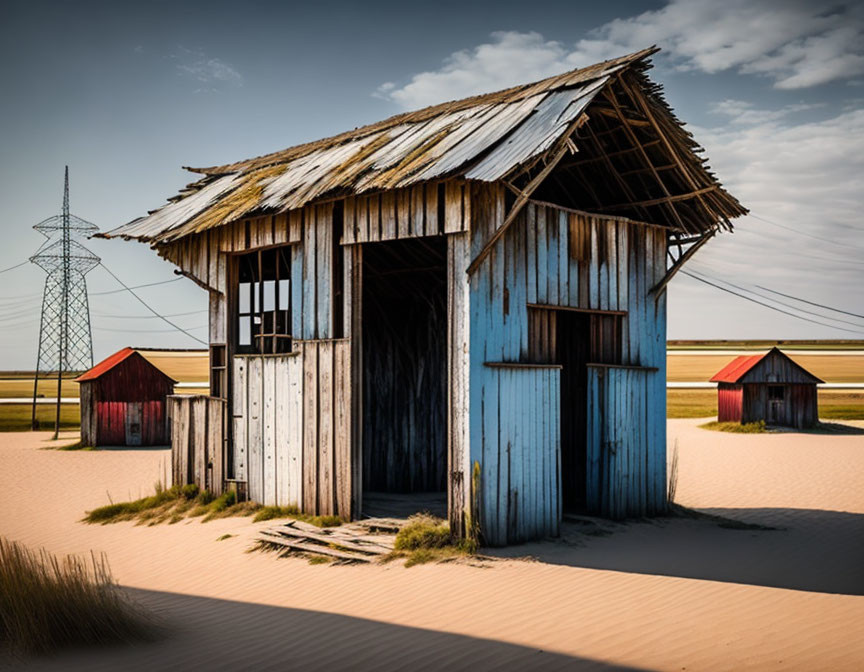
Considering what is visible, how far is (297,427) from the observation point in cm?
1296

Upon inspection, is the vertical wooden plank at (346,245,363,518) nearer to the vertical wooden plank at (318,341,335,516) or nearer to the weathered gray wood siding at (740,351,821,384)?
the vertical wooden plank at (318,341,335,516)

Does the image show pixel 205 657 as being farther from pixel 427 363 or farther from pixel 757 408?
pixel 757 408

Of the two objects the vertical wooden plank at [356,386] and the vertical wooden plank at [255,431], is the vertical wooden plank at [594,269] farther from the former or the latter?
the vertical wooden plank at [255,431]

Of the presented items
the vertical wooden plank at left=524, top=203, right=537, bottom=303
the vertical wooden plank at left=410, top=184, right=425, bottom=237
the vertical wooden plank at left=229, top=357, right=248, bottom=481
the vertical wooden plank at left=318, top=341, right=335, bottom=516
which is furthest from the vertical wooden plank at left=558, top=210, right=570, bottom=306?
the vertical wooden plank at left=229, top=357, right=248, bottom=481

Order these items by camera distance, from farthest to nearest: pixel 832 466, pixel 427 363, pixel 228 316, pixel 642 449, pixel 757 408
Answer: pixel 757 408, pixel 832 466, pixel 427 363, pixel 228 316, pixel 642 449

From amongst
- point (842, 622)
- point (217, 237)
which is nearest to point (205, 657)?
point (842, 622)

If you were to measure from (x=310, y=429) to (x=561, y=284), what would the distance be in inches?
183

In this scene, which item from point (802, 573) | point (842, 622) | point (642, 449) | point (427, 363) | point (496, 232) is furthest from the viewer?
point (427, 363)

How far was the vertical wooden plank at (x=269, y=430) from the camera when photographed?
44.2 ft

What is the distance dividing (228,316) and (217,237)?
1552 mm

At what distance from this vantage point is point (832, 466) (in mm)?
22469

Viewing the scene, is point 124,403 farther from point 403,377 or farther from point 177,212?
point 403,377

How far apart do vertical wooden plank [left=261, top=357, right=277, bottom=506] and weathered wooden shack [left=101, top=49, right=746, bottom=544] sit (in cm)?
5

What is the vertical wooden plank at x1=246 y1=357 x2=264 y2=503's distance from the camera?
45.1 feet
